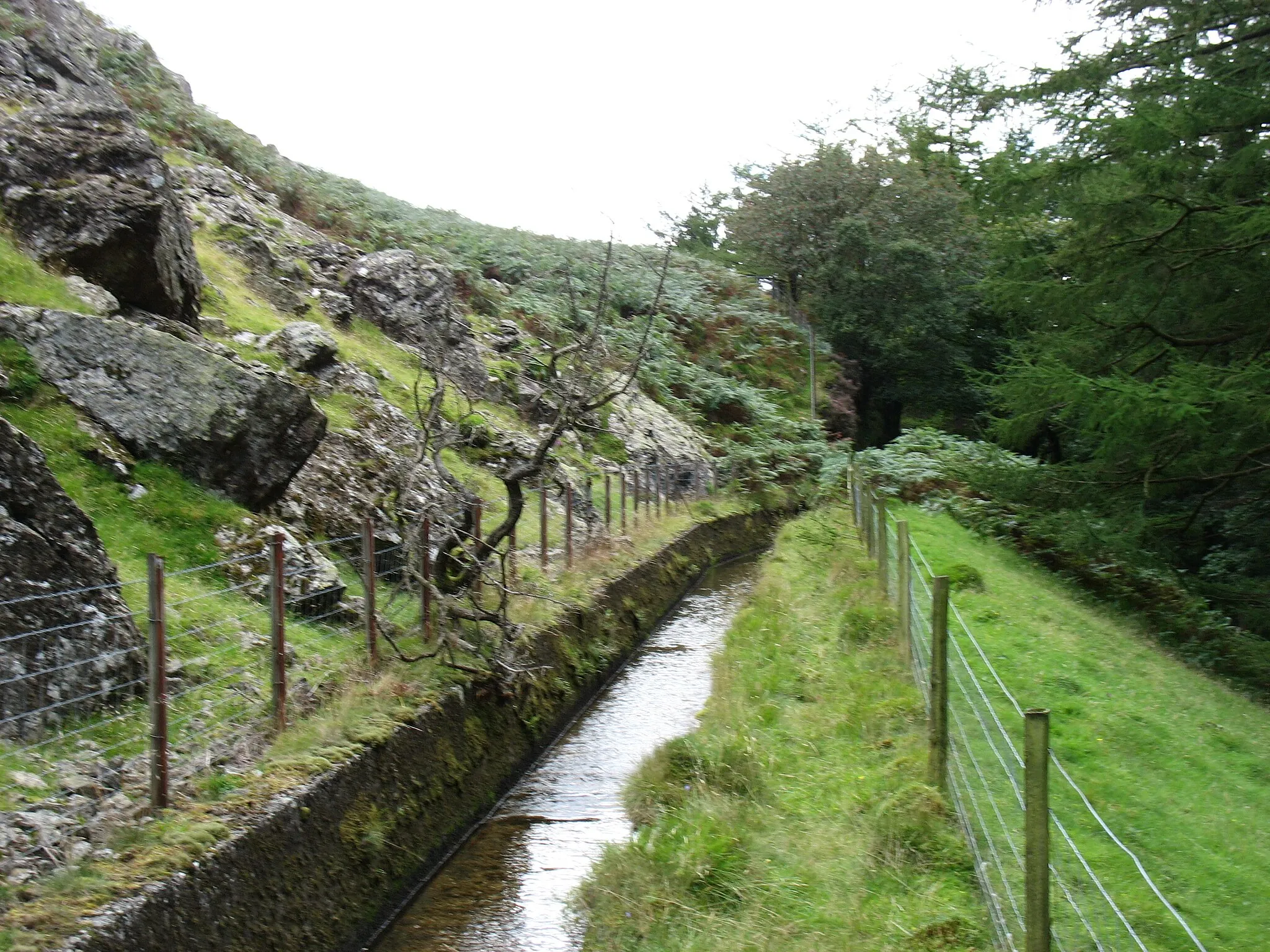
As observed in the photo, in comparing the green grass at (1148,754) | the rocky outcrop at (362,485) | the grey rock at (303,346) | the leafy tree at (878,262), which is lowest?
the green grass at (1148,754)

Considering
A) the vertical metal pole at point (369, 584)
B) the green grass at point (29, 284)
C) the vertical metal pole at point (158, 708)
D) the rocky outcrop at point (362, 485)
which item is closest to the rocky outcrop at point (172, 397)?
the green grass at point (29, 284)

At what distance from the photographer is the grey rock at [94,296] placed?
1153 centimetres

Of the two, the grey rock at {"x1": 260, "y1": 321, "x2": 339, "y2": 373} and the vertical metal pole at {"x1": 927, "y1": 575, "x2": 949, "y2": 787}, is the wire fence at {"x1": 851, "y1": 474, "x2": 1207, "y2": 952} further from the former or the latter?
the grey rock at {"x1": 260, "y1": 321, "x2": 339, "y2": 373}

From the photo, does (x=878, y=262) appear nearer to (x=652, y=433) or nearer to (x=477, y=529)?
(x=652, y=433)

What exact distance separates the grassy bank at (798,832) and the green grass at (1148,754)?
2.71 ft

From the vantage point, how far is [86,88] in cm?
1777

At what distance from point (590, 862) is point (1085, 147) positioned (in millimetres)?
13753

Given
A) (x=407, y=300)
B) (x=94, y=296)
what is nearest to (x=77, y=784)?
(x=94, y=296)

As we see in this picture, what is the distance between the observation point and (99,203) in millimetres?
12078

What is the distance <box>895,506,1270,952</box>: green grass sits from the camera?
213 inches

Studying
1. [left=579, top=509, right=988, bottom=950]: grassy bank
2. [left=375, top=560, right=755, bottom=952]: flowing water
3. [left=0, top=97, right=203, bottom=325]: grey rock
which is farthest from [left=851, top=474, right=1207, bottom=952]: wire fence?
[left=0, top=97, right=203, bottom=325]: grey rock

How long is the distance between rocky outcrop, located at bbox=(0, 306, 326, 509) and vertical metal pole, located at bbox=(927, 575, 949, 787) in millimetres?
6869

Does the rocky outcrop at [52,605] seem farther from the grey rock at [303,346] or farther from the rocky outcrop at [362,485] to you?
the grey rock at [303,346]

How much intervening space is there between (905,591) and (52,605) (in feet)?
22.0
